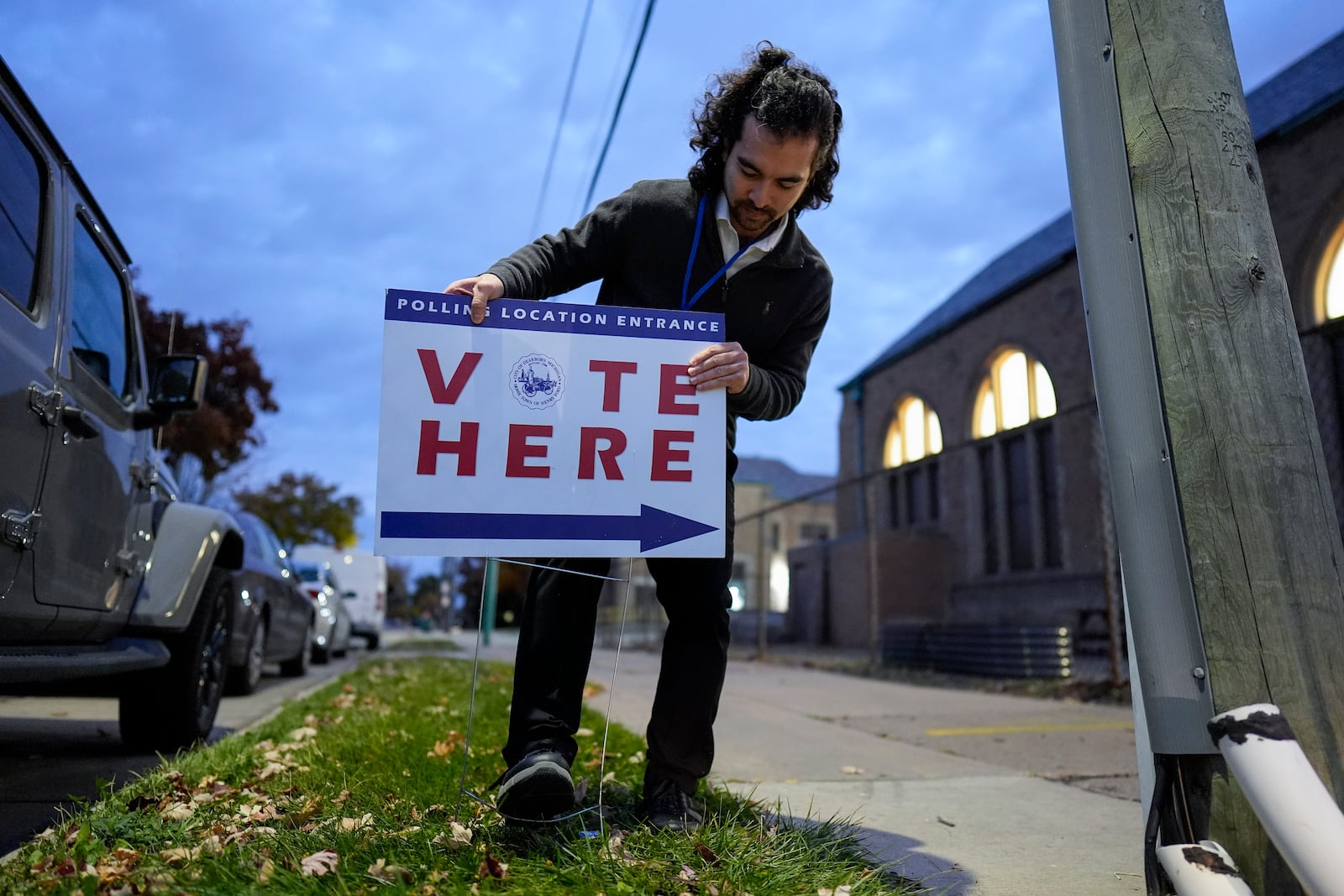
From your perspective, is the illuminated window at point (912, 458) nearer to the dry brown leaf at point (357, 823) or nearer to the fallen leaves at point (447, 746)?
the fallen leaves at point (447, 746)

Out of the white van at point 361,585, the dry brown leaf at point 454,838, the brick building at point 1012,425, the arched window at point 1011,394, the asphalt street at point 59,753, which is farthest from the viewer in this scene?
the white van at point 361,585

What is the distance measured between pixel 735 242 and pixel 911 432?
2055cm

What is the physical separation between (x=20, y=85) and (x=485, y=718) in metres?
3.39

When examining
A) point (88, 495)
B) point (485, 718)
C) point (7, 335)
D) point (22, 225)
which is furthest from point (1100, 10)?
point (485, 718)

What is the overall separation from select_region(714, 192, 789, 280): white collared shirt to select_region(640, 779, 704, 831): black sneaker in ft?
4.53

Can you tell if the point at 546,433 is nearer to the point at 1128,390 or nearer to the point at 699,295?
the point at 699,295

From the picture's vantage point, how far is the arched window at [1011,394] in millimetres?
17531

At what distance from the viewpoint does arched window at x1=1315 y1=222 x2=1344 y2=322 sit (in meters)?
11.9

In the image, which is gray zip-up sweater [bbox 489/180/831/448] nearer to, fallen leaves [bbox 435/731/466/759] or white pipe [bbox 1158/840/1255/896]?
white pipe [bbox 1158/840/1255/896]

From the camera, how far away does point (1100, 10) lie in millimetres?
2252

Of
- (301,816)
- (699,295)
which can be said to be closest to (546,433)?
(699,295)

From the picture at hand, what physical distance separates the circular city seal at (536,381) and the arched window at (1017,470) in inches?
602

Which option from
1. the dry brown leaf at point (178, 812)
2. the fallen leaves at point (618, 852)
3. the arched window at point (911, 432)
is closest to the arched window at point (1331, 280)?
the arched window at point (911, 432)

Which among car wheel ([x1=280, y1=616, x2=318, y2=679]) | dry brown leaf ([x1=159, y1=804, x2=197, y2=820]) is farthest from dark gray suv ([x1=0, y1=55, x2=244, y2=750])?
car wheel ([x1=280, y1=616, x2=318, y2=679])
